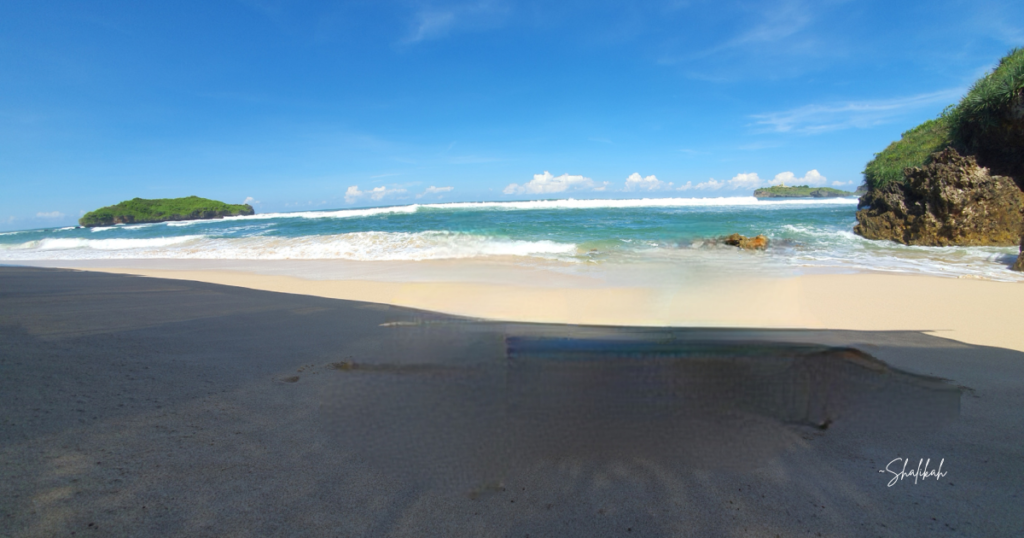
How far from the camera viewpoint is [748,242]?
11766 millimetres

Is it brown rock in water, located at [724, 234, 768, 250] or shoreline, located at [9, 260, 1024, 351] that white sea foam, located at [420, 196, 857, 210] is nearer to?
brown rock in water, located at [724, 234, 768, 250]

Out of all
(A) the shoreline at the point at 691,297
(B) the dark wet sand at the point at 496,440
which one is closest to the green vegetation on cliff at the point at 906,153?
(A) the shoreline at the point at 691,297

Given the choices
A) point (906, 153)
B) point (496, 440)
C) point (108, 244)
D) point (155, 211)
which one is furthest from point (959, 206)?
point (155, 211)

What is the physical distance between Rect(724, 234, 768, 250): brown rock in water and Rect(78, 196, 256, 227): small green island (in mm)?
65490

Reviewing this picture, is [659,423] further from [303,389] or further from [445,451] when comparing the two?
[303,389]

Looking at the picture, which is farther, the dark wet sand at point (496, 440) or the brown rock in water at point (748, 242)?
the brown rock in water at point (748, 242)

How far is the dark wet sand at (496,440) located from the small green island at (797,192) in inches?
2797

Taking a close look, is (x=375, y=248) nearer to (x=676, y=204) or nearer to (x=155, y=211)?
(x=676, y=204)

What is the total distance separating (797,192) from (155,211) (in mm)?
92712

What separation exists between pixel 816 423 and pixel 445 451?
1.59 m

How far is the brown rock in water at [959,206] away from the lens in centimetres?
1039

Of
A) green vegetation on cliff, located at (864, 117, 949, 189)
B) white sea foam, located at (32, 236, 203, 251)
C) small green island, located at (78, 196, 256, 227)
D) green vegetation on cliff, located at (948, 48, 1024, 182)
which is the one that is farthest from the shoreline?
small green island, located at (78, 196, 256, 227)

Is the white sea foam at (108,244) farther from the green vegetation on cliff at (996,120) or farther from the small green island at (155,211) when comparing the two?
the small green island at (155,211)

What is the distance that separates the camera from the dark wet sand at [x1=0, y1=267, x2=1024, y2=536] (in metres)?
1.25
